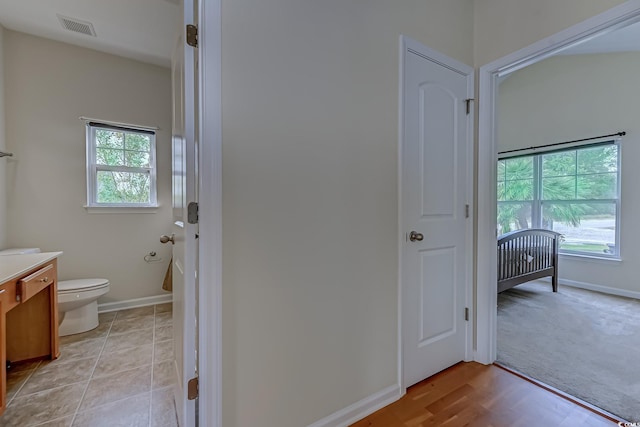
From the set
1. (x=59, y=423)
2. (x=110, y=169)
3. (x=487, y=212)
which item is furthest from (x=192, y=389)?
(x=110, y=169)

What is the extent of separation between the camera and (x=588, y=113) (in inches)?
144

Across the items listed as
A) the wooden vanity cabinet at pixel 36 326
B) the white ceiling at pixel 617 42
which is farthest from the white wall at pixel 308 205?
the white ceiling at pixel 617 42

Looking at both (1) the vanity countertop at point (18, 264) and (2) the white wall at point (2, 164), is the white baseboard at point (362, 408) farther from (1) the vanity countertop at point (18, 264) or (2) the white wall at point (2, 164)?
(2) the white wall at point (2, 164)

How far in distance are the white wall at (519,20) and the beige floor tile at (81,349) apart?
3.55m

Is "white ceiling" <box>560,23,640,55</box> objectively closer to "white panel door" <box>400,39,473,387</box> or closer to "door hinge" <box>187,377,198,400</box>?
"white panel door" <box>400,39,473,387</box>

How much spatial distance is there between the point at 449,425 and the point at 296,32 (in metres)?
2.03

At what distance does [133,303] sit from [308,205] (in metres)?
2.84

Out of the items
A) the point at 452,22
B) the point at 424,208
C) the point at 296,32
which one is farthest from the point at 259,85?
the point at 452,22

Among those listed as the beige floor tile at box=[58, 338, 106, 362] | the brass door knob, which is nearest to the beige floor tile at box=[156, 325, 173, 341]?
the beige floor tile at box=[58, 338, 106, 362]

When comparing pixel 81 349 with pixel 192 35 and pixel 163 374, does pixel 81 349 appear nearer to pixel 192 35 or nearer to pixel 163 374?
pixel 163 374

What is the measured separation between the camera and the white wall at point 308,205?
1.09 meters

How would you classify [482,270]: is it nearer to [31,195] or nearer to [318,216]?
[318,216]

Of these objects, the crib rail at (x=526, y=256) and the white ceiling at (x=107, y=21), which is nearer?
the white ceiling at (x=107, y=21)

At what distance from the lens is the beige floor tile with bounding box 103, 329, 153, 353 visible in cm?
214
